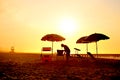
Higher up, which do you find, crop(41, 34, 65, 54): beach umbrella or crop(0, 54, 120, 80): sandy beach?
crop(41, 34, 65, 54): beach umbrella

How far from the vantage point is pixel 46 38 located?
2330 cm

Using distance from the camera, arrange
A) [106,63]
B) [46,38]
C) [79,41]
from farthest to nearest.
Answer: [79,41], [46,38], [106,63]

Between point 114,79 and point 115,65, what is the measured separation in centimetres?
783

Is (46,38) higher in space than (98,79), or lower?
higher

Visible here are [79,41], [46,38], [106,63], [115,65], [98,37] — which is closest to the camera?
[115,65]

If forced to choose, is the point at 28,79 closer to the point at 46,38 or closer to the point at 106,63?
the point at 106,63

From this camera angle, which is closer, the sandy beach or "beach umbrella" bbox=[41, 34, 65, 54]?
the sandy beach

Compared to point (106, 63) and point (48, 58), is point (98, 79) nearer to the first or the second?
point (106, 63)

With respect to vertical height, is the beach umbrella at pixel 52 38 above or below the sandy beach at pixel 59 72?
above

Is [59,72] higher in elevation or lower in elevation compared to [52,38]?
lower

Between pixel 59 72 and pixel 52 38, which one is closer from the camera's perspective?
pixel 59 72

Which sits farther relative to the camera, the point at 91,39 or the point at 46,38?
the point at 46,38

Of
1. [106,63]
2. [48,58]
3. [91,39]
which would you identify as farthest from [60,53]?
Answer: [106,63]

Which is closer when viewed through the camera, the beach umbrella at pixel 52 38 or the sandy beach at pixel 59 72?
the sandy beach at pixel 59 72
